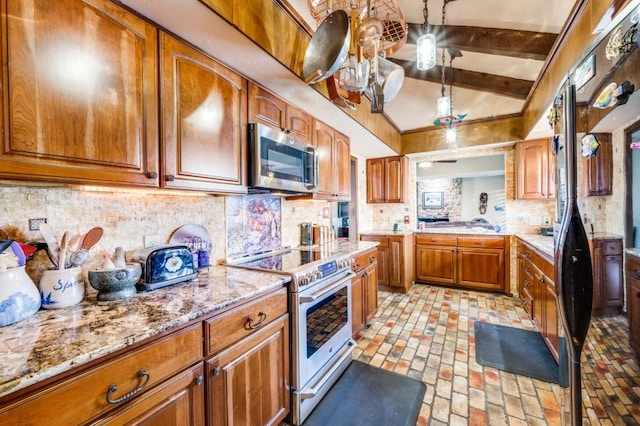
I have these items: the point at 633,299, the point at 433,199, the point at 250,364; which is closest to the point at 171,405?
the point at 250,364

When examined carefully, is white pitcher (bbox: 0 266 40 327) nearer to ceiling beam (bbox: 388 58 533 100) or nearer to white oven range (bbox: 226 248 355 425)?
white oven range (bbox: 226 248 355 425)

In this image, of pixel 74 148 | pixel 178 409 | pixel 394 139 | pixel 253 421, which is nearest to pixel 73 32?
pixel 74 148

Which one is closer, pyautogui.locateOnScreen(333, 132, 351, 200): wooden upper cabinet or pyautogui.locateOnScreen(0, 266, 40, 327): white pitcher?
pyautogui.locateOnScreen(0, 266, 40, 327): white pitcher

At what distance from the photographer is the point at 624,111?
2.55ft

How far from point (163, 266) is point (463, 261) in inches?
158

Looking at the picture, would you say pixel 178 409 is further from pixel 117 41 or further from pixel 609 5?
pixel 609 5

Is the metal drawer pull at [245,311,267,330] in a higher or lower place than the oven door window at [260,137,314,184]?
lower

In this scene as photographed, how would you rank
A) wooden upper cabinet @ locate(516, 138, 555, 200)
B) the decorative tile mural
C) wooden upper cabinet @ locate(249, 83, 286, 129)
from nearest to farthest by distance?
wooden upper cabinet @ locate(249, 83, 286, 129)
the decorative tile mural
wooden upper cabinet @ locate(516, 138, 555, 200)

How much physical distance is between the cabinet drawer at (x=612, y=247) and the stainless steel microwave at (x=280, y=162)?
159 centimetres

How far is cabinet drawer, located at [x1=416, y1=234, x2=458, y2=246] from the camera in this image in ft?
13.1

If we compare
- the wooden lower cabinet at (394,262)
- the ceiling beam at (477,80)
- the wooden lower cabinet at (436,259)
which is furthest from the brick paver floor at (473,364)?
the ceiling beam at (477,80)

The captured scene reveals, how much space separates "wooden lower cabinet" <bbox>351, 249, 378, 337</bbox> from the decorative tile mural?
80cm

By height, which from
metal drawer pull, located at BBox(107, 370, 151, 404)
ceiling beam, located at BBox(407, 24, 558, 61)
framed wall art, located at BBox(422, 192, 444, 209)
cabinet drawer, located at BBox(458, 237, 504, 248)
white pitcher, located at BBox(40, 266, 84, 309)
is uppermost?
ceiling beam, located at BBox(407, 24, 558, 61)

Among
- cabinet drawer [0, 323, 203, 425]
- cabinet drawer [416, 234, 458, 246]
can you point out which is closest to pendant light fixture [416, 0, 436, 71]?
cabinet drawer [0, 323, 203, 425]
